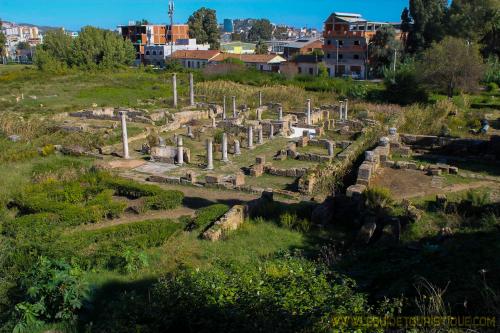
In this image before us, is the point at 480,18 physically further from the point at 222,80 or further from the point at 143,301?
the point at 143,301

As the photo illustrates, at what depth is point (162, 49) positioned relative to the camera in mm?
81625

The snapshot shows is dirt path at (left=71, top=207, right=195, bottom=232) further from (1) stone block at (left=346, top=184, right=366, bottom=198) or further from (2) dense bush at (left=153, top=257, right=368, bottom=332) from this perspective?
(2) dense bush at (left=153, top=257, right=368, bottom=332)

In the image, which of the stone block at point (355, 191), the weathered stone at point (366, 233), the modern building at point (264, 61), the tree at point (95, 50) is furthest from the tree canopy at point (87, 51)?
the weathered stone at point (366, 233)

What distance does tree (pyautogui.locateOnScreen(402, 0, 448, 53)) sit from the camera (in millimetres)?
57719

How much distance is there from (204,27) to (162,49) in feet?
48.6

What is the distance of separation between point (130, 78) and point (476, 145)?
1585 inches

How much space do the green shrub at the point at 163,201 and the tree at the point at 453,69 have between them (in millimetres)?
28161

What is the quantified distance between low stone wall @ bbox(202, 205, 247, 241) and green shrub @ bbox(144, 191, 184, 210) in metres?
2.46

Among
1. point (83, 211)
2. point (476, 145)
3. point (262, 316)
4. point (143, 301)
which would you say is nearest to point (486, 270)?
point (262, 316)

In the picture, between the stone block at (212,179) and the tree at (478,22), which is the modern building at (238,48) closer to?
the tree at (478,22)

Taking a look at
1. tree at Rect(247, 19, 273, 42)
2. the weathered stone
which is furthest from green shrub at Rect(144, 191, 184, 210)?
tree at Rect(247, 19, 273, 42)

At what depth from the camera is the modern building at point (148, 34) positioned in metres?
87.2

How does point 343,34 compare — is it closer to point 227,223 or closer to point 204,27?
point 204,27

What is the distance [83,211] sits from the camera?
13.8 metres
